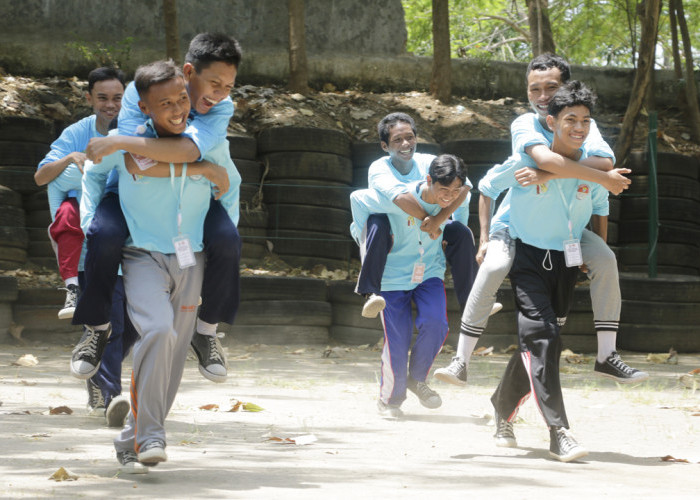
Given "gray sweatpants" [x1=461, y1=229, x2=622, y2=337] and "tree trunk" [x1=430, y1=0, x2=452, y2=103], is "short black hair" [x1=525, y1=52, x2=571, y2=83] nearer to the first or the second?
"gray sweatpants" [x1=461, y1=229, x2=622, y2=337]

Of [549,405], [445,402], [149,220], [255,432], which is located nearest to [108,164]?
[149,220]

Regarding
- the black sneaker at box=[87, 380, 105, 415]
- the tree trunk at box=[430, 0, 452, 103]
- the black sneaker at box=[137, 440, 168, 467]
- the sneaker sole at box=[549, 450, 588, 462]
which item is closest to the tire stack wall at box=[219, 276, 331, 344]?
the black sneaker at box=[87, 380, 105, 415]

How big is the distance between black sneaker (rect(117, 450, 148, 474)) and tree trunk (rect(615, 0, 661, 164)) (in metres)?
9.52

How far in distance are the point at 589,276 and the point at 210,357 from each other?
1.98 m

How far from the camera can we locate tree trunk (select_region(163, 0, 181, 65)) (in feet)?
42.0

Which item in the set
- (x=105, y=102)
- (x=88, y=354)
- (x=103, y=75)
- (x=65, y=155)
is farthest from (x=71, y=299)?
(x=88, y=354)

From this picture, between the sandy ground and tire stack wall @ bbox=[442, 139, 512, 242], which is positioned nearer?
the sandy ground

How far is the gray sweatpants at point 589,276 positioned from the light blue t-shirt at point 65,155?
239cm

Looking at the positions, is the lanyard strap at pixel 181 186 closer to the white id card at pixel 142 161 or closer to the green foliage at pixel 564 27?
the white id card at pixel 142 161

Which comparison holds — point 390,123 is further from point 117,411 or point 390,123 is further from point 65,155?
point 117,411

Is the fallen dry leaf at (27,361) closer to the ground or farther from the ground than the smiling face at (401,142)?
closer to the ground

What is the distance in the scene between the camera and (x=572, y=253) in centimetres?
497

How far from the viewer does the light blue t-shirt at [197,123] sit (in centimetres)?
432

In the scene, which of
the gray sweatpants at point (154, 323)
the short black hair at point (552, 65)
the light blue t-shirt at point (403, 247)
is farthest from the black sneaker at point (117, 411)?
the short black hair at point (552, 65)
